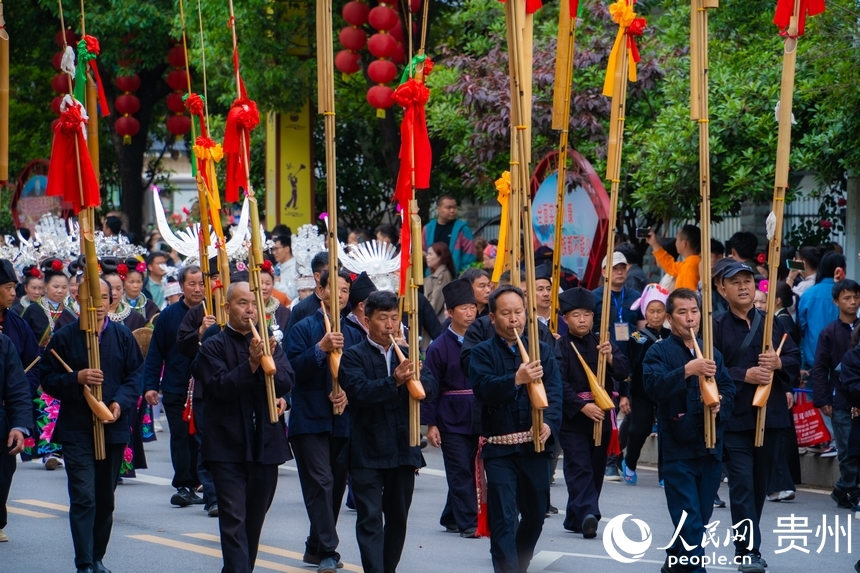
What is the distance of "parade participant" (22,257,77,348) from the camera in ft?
36.6

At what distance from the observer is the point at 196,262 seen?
10695mm

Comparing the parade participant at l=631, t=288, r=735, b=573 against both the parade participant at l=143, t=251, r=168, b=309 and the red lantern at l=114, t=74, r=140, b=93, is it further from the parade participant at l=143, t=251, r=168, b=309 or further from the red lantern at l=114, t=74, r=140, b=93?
the red lantern at l=114, t=74, r=140, b=93

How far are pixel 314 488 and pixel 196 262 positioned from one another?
3.60 m

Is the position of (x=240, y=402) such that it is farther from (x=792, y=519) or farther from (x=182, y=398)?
(x=792, y=519)

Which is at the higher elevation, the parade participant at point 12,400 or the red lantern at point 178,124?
the red lantern at point 178,124

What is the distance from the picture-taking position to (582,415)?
8.61 meters

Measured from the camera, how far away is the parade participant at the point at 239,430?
6551 mm

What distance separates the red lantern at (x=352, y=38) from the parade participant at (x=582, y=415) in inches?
280

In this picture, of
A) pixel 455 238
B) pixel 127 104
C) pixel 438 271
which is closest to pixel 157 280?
pixel 455 238

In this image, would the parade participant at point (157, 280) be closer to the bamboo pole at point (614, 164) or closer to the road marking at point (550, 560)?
the bamboo pole at point (614, 164)

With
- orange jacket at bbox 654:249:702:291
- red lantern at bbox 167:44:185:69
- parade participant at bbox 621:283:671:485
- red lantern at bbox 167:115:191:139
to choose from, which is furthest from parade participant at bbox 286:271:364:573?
red lantern at bbox 167:115:191:139

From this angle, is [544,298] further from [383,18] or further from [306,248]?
[383,18]

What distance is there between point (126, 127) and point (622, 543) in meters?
14.3

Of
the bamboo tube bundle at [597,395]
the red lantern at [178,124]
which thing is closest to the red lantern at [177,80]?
the red lantern at [178,124]
